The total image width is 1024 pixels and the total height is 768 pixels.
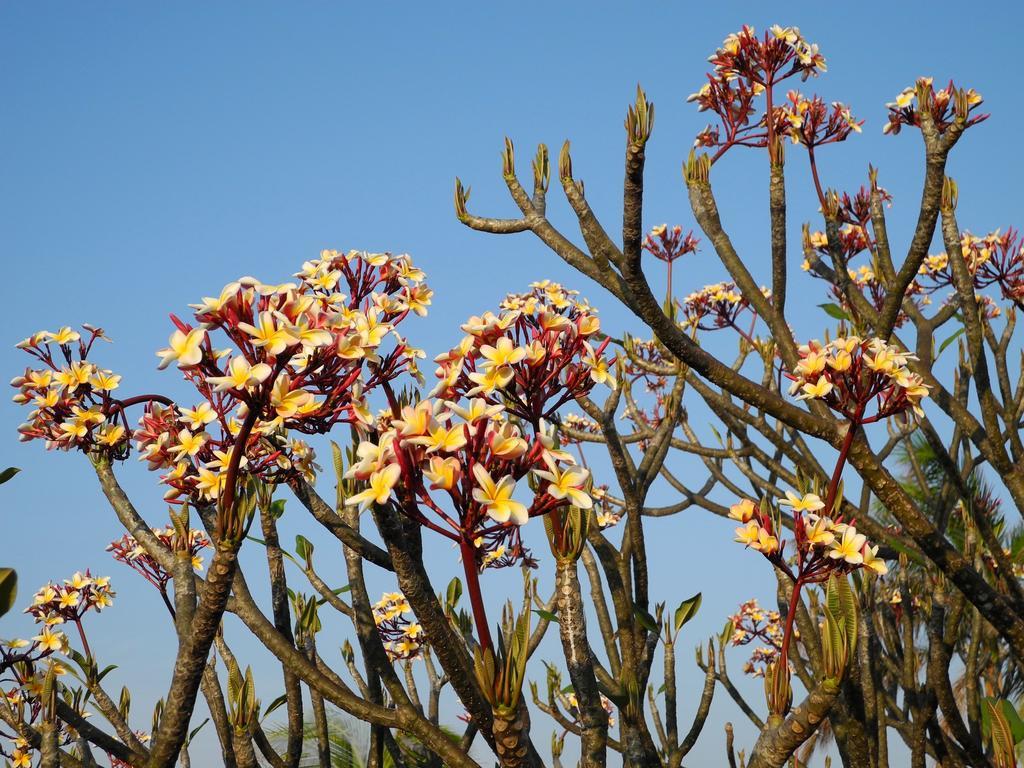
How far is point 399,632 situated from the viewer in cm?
593

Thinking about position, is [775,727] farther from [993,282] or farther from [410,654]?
[993,282]

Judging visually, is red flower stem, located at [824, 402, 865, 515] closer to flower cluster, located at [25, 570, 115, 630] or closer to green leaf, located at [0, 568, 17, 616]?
green leaf, located at [0, 568, 17, 616]

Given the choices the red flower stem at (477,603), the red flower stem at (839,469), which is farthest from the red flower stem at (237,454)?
the red flower stem at (839,469)

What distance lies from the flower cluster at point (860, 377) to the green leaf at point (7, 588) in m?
2.83

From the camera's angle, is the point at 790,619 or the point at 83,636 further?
the point at 83,636

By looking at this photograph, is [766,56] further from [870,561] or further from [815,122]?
[870,561]

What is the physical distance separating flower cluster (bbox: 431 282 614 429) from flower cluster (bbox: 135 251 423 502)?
0.22 m

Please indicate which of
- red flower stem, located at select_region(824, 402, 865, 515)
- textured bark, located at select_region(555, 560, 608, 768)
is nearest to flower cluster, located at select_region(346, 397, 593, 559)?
textured bark, located at select_region(555, 560, 608, 768)

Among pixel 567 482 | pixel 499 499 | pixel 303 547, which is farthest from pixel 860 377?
pixel 303 547

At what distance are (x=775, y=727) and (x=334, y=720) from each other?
13316 millimetres

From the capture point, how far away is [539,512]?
2.23 m

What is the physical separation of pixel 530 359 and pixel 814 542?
117cm

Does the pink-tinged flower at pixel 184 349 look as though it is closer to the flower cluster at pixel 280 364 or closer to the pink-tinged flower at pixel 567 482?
the flower cluster at pixel 280 364

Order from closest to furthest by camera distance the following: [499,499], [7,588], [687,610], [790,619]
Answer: [7,588] → [499,499] → [790,619] → [687,610]
